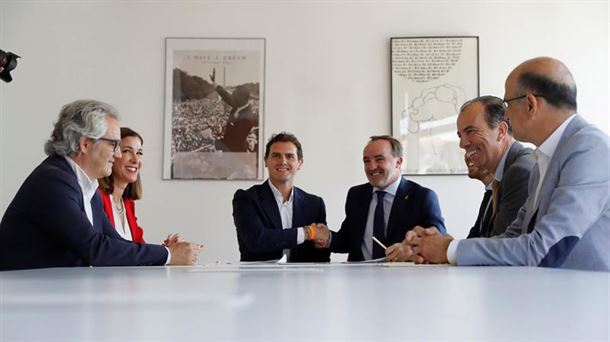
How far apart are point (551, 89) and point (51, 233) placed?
1627 millimetres

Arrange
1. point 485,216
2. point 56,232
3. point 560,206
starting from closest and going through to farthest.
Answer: point 560,206 → point 56,232 → point 485,216

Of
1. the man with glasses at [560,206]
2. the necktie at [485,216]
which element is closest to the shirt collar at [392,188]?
the necktie at [485,216]

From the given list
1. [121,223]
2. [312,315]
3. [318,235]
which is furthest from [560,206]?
[121,223]

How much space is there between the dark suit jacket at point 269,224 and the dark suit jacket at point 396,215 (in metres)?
0.17

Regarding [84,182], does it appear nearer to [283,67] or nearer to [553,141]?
[553,141]

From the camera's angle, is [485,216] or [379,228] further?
[379,228]

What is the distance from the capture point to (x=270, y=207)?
3.38 meters

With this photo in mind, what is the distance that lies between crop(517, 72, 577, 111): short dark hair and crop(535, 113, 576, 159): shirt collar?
5cm

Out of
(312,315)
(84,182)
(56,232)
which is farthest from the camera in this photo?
(84,182)

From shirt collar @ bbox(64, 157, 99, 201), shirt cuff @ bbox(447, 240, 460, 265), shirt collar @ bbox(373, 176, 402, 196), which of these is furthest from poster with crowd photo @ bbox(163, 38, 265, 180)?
shirt cuff @ bbox(447, 240, 460, 265)

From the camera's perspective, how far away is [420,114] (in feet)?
14.5

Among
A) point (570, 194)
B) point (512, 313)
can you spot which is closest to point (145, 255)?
point (570, 194)

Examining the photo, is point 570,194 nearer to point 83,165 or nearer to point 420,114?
point 83,165

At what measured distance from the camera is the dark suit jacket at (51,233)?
196 centimetres
